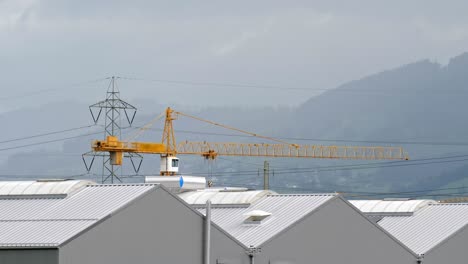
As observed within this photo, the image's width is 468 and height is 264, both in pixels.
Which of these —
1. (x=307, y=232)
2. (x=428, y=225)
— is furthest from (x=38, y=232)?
(x=428, y=225)

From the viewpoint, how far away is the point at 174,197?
67.1 m

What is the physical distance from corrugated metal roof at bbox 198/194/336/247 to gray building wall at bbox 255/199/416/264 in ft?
1.96

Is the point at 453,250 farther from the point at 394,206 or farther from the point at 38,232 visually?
the point at 38,232

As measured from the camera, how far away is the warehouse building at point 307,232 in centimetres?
7338

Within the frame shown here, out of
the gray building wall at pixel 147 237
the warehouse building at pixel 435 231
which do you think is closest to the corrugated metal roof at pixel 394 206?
the warehouse building at pixel 435 231

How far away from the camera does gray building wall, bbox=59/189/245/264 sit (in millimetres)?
61812

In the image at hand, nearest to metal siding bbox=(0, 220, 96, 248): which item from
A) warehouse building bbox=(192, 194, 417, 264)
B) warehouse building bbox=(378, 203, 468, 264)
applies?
warehouse building bbox=(192, 194, 417, 264)

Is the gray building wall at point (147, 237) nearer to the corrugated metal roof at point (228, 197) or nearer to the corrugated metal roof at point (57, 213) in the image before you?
the corrugated metal roof at point (57, 213)

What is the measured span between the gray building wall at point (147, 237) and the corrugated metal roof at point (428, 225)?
2131 cm

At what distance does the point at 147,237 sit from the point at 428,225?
101 feet

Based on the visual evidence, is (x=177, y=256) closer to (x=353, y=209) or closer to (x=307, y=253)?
(x=307, y=253)

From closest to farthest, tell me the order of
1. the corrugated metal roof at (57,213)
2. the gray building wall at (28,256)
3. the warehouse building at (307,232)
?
the gray building wall at (28,256), the corrugated metal roof at (57,213), the warehouse building at (307,232)

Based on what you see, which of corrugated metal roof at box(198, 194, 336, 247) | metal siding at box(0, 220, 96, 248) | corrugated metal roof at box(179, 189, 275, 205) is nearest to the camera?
metal siding at box(0, 220, 96, 248)

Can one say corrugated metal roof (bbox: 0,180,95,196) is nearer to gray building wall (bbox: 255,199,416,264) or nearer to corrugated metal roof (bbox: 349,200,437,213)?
gray building wall (bbox: 255,199,416,264)
